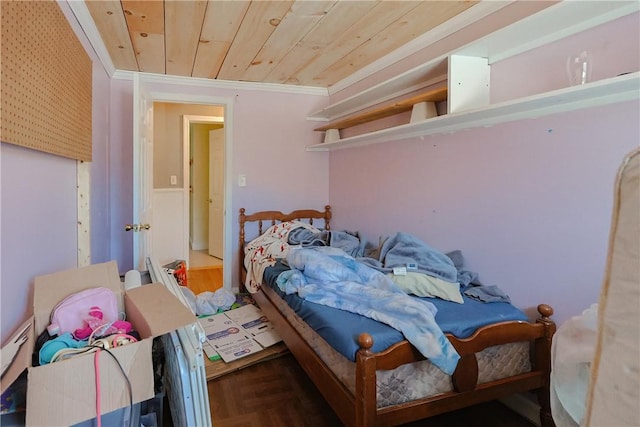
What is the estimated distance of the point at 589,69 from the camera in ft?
5.05

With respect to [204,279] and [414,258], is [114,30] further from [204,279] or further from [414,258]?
[204,279]

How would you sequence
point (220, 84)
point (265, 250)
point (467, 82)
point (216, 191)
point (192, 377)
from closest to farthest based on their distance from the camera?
point (192, 377)
point (467, 82)
point (265, 250)
point (220, 84)
point (216, 191)

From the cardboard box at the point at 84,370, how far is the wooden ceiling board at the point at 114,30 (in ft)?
4.83

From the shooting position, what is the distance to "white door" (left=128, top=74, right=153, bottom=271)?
7.64 feet

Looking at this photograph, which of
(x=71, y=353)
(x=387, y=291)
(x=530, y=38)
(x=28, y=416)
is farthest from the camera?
(x=387, y=291)

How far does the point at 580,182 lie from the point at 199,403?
1.76 metres

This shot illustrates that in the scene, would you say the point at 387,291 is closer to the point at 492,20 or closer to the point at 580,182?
the point at 580,182

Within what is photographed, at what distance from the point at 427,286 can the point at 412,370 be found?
57cm

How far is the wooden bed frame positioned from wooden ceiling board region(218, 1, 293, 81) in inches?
67.4

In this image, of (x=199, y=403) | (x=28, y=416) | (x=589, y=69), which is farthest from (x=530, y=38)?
(x=28, y=416)

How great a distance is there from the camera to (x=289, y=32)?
235 centimetres

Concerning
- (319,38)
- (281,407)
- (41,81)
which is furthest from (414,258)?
(41,81)

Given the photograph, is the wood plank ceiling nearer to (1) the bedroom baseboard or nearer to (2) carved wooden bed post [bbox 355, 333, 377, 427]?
(2) carved wooden bed post [bbox 355, 333, 377, 427]

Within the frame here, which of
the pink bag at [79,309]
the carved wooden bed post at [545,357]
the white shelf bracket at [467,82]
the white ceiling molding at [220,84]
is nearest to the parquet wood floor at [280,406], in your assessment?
the carved wooden bed post at [545,357]
